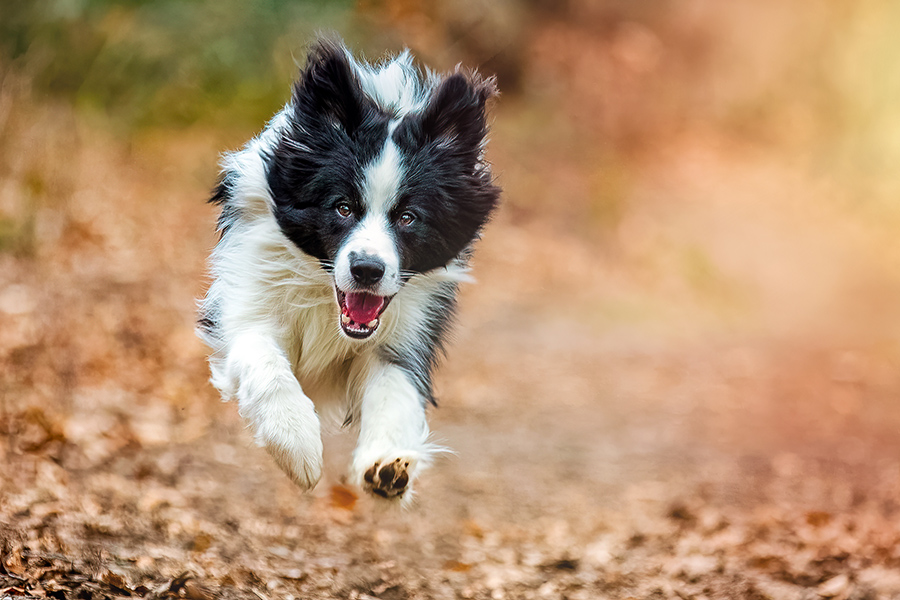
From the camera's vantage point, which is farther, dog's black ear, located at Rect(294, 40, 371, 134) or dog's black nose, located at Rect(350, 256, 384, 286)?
dog's black ear, located at Rect(294, 40, 371, 134)

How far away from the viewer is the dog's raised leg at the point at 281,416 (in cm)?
348

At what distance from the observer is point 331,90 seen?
3783 mm

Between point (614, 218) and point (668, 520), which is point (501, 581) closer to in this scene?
point (668, 520)

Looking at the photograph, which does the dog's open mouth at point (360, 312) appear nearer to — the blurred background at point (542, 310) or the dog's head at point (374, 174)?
the dog's head at point (374, 174)

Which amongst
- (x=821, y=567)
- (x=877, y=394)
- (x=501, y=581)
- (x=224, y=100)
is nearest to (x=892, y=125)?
(x=877, y=394)

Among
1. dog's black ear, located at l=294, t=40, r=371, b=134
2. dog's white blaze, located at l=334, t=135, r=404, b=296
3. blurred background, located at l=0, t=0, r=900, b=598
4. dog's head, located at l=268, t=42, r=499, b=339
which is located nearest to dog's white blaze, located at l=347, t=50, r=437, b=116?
dog's head, located at l=268, t=42, r=499, b=339

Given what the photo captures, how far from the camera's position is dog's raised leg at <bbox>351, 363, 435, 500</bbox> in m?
3.51

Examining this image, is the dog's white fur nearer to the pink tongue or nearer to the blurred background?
the pink tongue

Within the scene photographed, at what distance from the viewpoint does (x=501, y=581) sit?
16.4 ft

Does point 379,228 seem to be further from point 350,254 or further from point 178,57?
point 178,57

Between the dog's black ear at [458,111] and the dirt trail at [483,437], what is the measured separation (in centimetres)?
187

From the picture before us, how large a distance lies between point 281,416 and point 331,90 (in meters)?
1.44

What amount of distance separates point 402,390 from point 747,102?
645 inches

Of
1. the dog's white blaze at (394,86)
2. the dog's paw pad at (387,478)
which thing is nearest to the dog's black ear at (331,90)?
the dog's white blaze at (394,86)
